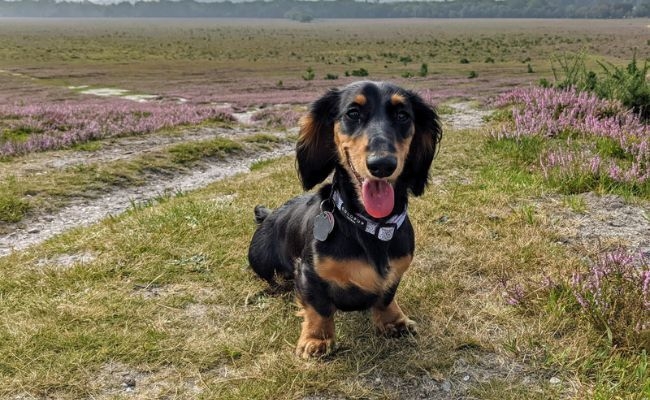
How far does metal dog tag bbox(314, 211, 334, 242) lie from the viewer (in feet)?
13.6

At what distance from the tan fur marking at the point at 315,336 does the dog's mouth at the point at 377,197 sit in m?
1.06

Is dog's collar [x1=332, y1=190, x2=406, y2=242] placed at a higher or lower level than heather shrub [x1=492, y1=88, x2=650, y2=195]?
higher

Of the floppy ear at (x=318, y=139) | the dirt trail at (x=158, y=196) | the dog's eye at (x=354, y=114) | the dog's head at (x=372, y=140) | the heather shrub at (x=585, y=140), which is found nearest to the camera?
the dog's head at (x=372, y=140)

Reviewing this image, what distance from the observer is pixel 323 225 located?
421cm

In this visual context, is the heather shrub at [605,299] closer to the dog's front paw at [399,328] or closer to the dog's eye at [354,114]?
the dog's front paw at [399,328]

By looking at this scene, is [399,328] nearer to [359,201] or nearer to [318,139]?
[359,201]

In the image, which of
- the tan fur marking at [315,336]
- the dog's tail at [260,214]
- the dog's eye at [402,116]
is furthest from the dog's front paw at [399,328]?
the dog's tail at [260,214]

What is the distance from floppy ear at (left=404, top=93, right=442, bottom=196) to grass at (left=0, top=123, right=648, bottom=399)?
1.40 m

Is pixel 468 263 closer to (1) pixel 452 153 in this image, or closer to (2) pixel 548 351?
(2) pixel 548 351

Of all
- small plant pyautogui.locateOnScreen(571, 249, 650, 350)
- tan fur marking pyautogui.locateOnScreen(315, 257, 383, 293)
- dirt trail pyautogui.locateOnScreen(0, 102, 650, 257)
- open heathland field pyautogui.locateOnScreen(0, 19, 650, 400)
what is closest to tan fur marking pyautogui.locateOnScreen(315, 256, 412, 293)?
tan fur marking pyautogui.locateOnScreen(315, 257, 383, 293)

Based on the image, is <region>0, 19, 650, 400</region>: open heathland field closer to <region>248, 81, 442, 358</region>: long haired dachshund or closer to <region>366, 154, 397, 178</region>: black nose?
<region>248, 81, 442, 358</region>: long haired dachshund

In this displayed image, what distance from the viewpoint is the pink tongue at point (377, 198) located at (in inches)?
157

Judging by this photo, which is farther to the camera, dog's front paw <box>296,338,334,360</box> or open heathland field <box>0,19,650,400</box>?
dog's front paw <box>296,338,334,360</box>

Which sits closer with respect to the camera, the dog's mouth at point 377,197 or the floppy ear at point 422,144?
the dog's mouth at point 377,197
